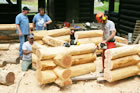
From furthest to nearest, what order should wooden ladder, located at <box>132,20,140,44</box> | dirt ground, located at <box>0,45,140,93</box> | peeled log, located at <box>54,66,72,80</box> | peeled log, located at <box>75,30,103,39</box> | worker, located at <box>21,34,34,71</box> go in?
wooden ladder, located at <box>132,20,140,44</box>
peeled log, located at <box>75,30,103,39</box>
worker, located at <box>21,34,34,71</box>
dirt ground, located at <box>0,45,140,93</box>
peeled log, located at <box>54,66,72,80</box>

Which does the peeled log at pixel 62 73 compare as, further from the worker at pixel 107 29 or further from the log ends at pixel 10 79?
the worker at pixel 107 29

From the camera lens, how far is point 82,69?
6.25 metres

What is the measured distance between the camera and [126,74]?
6.29 metres

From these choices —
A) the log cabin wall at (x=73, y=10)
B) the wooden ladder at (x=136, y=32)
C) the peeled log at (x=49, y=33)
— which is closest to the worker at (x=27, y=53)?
the peeled log at (x=49, y=33)

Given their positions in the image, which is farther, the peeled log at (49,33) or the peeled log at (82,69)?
the peeled log at (49,33)

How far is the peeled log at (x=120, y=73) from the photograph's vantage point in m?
6.00

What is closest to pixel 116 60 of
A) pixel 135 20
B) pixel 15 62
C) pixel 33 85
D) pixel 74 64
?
pixel 74 64

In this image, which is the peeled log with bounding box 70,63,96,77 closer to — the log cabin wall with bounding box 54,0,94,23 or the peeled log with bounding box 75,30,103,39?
the peeled log with bounding box 75,30,103,39

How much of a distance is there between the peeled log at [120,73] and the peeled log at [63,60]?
1.15 m

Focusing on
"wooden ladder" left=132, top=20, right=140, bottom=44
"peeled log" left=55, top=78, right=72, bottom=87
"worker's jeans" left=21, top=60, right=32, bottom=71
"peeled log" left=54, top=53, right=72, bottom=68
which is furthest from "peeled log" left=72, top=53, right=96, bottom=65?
"wooden ladder" left=132, top=20, right=140, bottom=44

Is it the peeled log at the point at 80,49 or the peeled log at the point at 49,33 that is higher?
the peeled log at the point at 49,33

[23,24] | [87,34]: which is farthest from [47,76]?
[87,34]

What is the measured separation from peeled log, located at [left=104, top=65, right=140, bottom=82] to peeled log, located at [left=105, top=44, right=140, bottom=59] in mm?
407

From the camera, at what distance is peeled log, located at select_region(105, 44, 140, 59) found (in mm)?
5945
